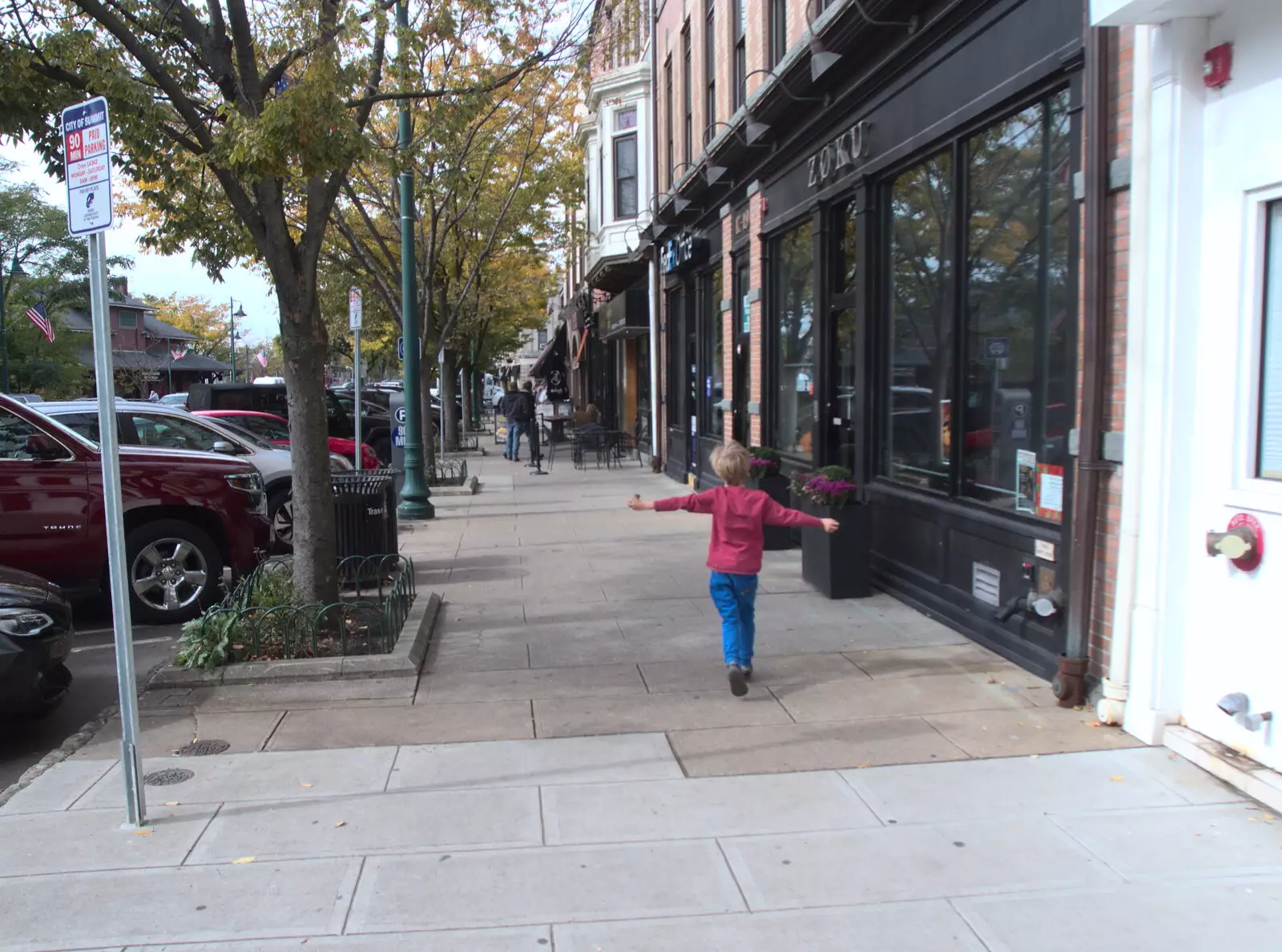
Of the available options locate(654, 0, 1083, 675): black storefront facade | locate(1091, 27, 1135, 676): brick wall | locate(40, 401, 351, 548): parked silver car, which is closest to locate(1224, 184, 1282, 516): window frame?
locate(1091, 27, 1135, 676): brick wall

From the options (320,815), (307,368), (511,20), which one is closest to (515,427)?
(511,20)

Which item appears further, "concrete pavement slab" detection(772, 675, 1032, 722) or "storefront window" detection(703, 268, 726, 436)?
"storefront window" detection(703, 268, 726, 436)

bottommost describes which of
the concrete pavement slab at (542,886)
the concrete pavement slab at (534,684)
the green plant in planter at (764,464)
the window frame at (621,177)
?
the concrete pavement slab at (542,886)

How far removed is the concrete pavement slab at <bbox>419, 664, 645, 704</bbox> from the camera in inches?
231

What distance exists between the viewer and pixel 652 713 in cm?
555

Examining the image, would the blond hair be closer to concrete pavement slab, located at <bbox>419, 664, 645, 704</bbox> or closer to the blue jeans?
the blue jeans

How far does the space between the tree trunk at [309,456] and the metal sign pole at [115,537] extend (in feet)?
8.61

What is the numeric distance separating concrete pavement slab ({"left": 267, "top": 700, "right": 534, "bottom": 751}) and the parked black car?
1.18 meters

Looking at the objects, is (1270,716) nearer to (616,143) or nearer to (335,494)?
(335,494)

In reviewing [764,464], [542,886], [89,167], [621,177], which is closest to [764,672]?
[542,886]

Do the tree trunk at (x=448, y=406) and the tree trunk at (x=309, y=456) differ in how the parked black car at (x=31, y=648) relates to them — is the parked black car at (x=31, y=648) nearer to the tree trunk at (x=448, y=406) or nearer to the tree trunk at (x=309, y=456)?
the tree trunk at (x=309, y=456)

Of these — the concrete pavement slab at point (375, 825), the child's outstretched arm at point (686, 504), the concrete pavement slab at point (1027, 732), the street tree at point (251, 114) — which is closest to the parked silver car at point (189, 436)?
the street tree at point (251, 114)

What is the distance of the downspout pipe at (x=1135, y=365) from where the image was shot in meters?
4.83

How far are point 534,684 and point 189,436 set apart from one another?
6260mm
